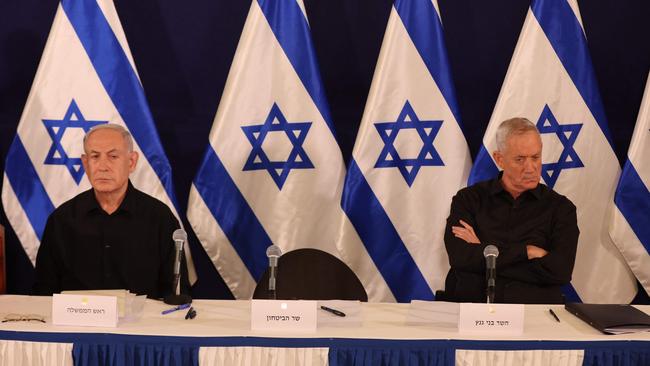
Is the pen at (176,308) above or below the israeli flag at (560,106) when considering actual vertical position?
below

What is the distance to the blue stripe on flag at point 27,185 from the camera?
5445mm

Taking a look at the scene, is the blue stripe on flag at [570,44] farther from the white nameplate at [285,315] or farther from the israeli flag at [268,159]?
the white nameplate at [285,315]

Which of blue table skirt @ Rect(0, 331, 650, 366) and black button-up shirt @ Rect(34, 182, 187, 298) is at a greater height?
black button-up shirt @ Rect(34, 182, 187, 298)

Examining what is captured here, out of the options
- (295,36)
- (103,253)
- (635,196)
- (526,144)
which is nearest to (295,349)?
(103,253)

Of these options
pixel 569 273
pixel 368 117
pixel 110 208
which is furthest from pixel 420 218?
pixel 110 208

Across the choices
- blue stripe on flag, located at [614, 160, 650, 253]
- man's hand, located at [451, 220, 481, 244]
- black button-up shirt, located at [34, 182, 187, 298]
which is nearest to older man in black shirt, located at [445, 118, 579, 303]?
man's hand, located at [451, 220, 481, 244]

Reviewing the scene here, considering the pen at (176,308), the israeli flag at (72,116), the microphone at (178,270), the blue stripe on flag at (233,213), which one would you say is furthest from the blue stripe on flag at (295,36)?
the pen at (176,308)

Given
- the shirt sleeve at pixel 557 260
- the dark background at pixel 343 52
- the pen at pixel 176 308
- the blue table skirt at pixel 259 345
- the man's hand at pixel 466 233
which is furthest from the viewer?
the dark background at pixel 343 52

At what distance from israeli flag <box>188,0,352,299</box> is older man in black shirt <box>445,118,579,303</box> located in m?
0.94

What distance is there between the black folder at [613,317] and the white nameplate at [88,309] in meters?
1.89

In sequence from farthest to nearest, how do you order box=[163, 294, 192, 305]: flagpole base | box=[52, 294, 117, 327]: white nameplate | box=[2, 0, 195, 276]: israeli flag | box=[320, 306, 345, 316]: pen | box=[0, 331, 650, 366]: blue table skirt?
1. box=[2, 0, 195, 276]: israeli flag
2. box=[163, 294, 192, 305]: flagpole base
3. box=[320, 306, 345, 316]: pen
4. box=[52, 294, 117, 327]: white nameplate
5. box=[0, 331, 650, 366]: blue table skirt

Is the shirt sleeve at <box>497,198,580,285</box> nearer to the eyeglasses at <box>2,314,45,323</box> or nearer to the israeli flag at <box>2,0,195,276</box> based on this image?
the israeli flag at <box>2,0,195,276</box>

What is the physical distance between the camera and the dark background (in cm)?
587

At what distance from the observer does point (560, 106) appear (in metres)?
5.43
